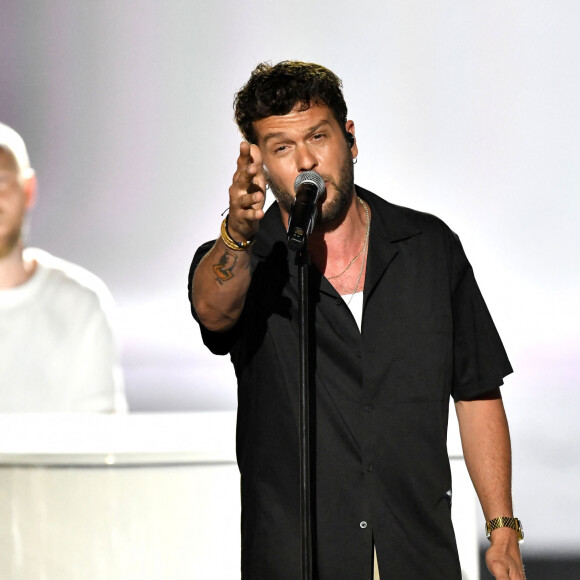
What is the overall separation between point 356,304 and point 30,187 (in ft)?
6.04

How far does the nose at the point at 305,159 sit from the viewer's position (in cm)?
169

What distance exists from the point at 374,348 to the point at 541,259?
5.12 ft

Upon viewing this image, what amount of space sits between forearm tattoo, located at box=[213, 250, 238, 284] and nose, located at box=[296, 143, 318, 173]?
274 millimetres

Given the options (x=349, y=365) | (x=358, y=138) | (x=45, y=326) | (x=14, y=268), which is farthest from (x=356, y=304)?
(x=14, y=268)

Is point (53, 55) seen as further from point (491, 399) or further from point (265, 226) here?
point (491, 399)

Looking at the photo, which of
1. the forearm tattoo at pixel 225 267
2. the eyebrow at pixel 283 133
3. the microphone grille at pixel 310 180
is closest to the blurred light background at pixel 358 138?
the eyebrow at pixel 283 133

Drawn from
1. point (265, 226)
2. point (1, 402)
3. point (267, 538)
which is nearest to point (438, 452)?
point (267, 538)

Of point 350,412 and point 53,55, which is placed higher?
point 53,55

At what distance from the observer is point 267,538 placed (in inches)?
63.5

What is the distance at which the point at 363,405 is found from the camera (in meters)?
1.63

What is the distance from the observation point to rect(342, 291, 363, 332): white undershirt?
1706 millimetres

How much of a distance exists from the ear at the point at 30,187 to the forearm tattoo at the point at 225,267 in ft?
5.97

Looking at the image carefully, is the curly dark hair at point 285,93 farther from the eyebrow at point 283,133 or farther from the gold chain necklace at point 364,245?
the gold chain necklace at point 364,245

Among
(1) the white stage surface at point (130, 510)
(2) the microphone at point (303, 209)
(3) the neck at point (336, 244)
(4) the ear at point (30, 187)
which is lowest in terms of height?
(1) the white stage surface at point (130, 510)
